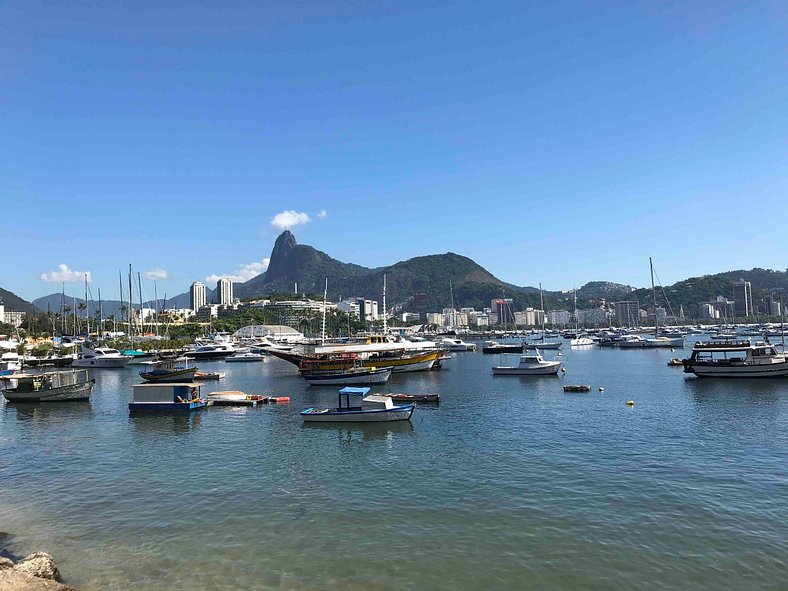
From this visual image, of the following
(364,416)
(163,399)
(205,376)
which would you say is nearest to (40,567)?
(364,416)

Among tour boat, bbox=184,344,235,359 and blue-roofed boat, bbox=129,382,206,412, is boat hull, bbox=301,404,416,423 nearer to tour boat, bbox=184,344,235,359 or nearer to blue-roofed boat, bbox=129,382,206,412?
blue-roofed boat, bbox=129,382,206,412

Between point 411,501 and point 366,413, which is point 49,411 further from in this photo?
point 411,501

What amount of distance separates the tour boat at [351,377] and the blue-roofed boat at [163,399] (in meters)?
18.9

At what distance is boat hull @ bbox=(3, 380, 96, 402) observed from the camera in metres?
49.8

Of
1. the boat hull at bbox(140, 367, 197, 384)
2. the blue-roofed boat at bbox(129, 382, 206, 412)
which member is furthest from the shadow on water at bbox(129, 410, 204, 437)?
the boat hull at bbox(140, 367, 197, 384)

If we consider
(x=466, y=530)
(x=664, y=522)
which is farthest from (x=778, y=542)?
(x=466, y=530)

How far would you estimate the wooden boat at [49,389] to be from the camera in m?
49.8

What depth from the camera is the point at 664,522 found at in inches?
740

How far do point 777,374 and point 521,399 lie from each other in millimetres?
30803

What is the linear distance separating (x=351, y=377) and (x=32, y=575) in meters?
46.9

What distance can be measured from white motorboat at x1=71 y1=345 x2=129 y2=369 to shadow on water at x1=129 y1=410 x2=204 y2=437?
59.2m

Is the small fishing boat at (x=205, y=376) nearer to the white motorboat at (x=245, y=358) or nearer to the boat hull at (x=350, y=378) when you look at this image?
the boat hull at (x=350, y=378)

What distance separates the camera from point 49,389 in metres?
50.2

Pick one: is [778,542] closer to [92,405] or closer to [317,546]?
[317,546]
